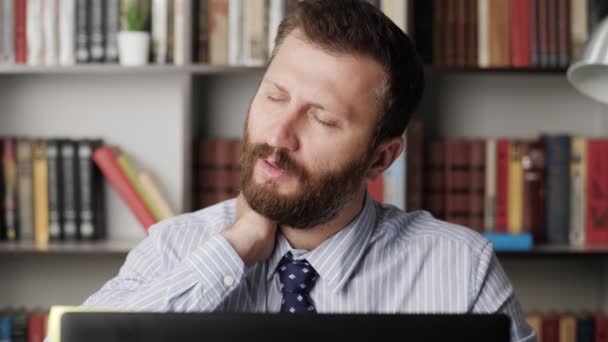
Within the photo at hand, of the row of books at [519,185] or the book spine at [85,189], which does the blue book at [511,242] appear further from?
the book spine at [85,189]

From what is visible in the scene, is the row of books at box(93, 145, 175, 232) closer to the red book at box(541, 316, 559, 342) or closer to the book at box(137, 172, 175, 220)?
the book at box(137, 172, 175, 220)

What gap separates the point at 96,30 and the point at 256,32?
47cm

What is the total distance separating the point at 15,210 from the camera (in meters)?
2.59

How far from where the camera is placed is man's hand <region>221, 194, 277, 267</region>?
1.38m

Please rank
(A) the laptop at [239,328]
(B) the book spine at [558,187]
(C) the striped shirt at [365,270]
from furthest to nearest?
(B) the book spine at [558,187] < (C) the striped shirt at [365,270] < (A) the laptop at [239,328]

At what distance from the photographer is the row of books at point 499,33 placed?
8.23 ft

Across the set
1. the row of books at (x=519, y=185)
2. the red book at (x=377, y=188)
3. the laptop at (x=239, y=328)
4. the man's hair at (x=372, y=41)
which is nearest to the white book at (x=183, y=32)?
the red book at (x=377, y=188)

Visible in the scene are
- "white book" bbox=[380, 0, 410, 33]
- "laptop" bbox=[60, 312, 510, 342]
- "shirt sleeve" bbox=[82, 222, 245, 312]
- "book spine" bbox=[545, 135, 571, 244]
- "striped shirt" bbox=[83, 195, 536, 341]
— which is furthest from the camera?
"book spine" bbox=[545, 135, 571, 244]

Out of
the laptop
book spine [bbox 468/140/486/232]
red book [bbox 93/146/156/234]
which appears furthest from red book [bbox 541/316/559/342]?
the laptop

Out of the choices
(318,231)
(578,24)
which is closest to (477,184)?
(578,24)

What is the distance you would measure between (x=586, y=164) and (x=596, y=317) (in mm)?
464

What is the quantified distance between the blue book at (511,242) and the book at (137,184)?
0.99 metres

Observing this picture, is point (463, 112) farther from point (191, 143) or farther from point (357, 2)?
point (357, 2)

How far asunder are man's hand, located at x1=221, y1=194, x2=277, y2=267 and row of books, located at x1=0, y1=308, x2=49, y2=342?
140 centimetres
